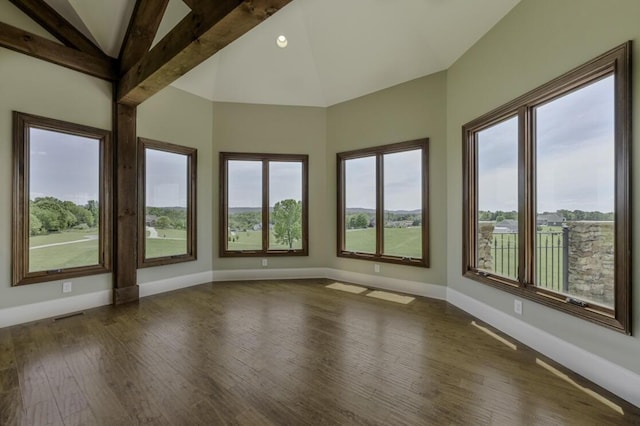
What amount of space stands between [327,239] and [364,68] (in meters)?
2.97

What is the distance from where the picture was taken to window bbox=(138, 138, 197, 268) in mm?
4430

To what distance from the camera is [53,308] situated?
3.54 meters

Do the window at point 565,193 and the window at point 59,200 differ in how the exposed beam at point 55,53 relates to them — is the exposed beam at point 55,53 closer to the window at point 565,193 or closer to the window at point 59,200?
the window at point 59,200

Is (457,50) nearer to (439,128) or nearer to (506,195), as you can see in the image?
(439,128)

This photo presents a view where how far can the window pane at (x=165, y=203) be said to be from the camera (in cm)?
453

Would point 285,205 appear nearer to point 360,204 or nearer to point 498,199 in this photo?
point 360,204

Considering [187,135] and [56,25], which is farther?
[187,135]

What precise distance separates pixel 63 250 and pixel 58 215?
1.46 ft

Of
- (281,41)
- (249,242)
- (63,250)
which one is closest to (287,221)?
(249,242)

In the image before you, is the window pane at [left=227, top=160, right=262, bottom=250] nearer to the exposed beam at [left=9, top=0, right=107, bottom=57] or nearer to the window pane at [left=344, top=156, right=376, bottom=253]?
the window pane at [left=344, top=156, right=376, bottom=253]

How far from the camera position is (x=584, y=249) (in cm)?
243

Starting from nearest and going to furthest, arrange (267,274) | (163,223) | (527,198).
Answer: (527,198) < (163,223) < (267,274)

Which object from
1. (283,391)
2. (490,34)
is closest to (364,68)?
(490,34)

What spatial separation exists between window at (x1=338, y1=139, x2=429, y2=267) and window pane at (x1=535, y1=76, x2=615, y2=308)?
5.64ft
